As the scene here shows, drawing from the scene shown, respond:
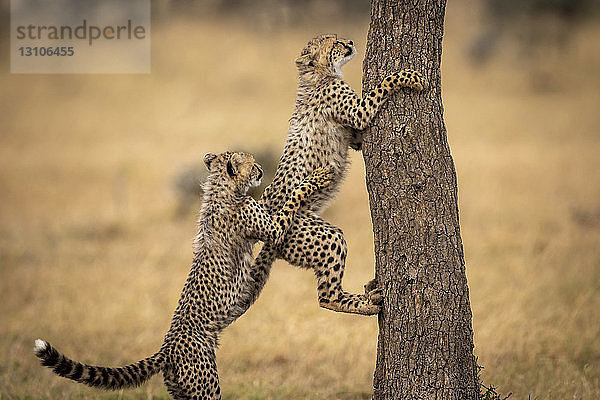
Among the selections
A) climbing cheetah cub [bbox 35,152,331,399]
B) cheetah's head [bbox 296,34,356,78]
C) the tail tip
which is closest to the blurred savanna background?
climbing cheetah cub [bbox 35,152,331,399]

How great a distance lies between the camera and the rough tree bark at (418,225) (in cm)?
399

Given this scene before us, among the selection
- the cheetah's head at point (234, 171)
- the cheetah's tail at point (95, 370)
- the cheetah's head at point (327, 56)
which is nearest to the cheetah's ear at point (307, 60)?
the cheetah's head at point (327, 56)

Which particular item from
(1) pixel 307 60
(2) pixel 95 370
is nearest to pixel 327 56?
(1) pixel 307 60

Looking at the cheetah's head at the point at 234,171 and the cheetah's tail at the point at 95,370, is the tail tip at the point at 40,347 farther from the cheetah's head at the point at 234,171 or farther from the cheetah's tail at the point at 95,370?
the cheetah's head at the point at 234,171

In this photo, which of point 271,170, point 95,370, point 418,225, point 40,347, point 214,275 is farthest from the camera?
point 271,170

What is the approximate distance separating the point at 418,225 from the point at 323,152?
29.8 inches

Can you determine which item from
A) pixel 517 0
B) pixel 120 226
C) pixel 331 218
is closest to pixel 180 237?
pixel 120 226

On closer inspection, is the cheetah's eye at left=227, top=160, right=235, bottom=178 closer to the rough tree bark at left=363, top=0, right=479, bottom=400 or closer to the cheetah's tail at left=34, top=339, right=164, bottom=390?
the rough tree bark at left=363, top=0, right=479, bottom=400

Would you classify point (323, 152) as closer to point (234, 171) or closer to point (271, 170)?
point (234, 171)

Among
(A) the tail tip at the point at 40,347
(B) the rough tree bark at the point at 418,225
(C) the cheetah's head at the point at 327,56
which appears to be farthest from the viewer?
(C) the cheetah's head at the point at 327,56

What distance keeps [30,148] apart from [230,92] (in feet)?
17.9

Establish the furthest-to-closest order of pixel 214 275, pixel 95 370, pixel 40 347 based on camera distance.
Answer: pixel 214 275 < pixel 95 370 < pixel 40 347

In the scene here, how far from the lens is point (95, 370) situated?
3.88 metres

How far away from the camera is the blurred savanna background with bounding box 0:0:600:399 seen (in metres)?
6.28
